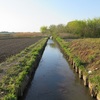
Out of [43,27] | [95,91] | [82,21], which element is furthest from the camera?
[43,27]

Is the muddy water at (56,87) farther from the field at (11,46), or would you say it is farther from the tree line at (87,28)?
the tree line at (87,28)

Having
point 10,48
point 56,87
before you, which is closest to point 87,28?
point 10,48

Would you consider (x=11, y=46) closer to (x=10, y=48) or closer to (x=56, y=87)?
(x=10, y=48)

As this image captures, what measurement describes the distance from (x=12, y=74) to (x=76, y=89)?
4.81 meters

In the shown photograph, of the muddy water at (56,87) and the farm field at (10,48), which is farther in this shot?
the farm field at (10,48)

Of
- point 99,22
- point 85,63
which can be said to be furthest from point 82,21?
point 85,63

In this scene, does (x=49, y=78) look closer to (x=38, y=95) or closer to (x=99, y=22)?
(x=38, y=95)

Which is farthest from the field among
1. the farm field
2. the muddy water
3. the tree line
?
→ the tree line

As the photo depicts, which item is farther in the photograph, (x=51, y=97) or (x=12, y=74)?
(x=12, y=74)

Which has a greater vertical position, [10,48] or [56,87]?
[10,48]

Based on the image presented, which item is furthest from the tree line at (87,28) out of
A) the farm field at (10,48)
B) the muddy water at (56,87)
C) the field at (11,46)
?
the muddy water at (56,87)

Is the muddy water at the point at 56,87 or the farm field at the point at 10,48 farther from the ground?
the farm field at the point at 10,48

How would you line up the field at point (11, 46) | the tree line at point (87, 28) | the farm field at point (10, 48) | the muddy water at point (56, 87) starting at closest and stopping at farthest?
the muddy water at point (56, 87) → the farm field at point (10, 48) → the field at point (11, 46) → the tree line at point (87, 28)

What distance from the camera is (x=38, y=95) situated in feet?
45.0
